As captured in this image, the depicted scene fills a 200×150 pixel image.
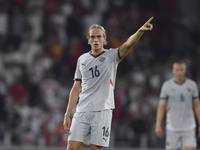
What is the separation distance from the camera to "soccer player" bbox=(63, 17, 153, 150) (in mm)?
5711

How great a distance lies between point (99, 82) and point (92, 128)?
644 millimetres

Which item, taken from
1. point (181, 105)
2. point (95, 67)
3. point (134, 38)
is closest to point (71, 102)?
point (95, 67)

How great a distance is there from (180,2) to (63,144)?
8169 mm

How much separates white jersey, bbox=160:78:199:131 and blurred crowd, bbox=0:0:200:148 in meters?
2.75

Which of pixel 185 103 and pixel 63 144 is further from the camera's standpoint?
pixel 63 144

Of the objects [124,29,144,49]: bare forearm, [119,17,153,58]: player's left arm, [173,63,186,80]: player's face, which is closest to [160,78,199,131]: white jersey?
[173,63,186,80]: player's face


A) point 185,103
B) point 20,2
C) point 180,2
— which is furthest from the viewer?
point 180,2

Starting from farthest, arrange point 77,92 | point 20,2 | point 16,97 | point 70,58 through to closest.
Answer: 1. point 20,2
2. point 70,58
3. point 16,97
4. point 77,92

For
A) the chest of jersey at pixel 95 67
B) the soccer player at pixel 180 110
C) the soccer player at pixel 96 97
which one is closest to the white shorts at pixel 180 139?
the soccer player at pixel 180 110

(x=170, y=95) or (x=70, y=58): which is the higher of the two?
(x=70, y=58)

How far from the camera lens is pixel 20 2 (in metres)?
14.0

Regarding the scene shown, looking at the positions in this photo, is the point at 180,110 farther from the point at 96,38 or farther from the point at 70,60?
the point at 70,60

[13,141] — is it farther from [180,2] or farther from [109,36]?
[180,2]

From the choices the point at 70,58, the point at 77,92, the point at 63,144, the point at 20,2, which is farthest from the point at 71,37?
the point at 77,92
